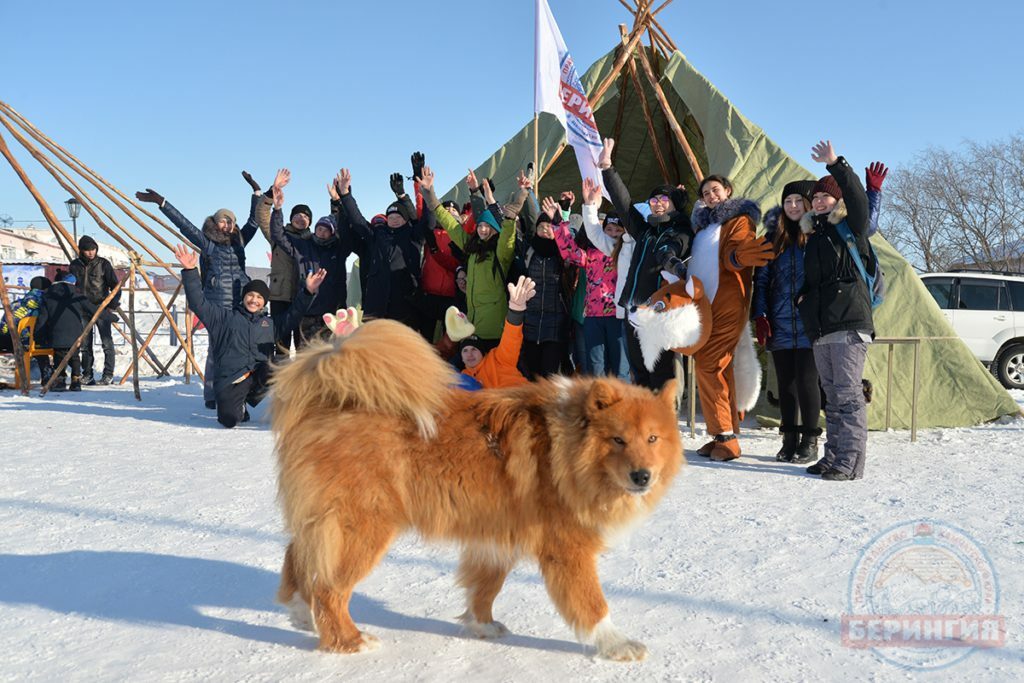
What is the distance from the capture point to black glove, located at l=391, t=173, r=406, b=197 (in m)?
7.55

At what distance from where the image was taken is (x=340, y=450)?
2.54m

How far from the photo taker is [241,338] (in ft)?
24.3

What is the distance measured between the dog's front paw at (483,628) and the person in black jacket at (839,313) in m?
3.11

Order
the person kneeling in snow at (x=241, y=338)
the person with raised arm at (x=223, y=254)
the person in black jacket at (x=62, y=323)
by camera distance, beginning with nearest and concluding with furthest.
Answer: the person kneeling in snow at (x=241, y=338) → the person with raised arm at (x=223, y=254) → the person in black jacket at (x=62, y=323)

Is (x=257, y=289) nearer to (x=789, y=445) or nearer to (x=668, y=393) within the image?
(x=789, y=445)

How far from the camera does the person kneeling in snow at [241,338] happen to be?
725 cm

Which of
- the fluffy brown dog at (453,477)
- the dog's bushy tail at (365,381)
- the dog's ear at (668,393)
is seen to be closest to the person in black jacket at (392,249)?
the dog's bushy tail at (365,381)

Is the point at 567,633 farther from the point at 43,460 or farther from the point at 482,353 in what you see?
the point at 43,460

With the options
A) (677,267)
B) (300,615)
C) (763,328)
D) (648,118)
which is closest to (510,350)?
(677,267)

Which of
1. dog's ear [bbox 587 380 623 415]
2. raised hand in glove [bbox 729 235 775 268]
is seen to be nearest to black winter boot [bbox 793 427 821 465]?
raised hand in glove [bbox 729 235 775 268]

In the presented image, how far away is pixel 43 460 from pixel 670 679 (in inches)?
219

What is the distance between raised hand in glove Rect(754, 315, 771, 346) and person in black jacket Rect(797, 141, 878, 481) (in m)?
0.51

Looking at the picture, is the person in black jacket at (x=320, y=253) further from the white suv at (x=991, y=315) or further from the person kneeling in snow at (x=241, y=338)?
the white suv at (x=991, y=315)

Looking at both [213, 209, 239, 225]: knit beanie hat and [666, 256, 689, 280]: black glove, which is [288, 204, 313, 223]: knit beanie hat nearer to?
[213, 209, 239, 225]: knit beanie hat
